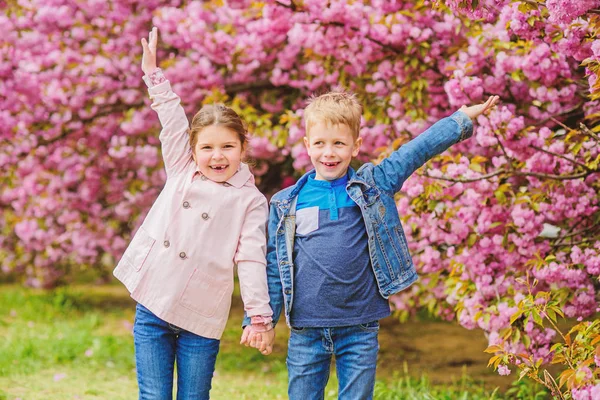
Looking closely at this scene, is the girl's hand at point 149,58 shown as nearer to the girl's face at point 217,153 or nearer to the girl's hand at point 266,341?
the girl's face at point 217,153

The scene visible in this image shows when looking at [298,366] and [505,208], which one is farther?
[505,208]

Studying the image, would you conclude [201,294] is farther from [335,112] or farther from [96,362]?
[96,362]

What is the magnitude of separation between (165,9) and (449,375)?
3252 mm

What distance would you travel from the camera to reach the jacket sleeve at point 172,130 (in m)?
3.00

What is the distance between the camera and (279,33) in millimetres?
5051

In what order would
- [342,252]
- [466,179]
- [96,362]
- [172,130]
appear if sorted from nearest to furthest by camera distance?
[342,252] < [172,130] < [466,179] < [96,362]

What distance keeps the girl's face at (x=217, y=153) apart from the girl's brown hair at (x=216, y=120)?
2cm

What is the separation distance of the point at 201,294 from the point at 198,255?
0.15 m

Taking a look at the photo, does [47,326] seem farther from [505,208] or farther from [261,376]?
[505,208]

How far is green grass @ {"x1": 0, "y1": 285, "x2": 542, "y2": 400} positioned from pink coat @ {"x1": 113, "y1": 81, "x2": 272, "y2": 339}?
69.8 inches

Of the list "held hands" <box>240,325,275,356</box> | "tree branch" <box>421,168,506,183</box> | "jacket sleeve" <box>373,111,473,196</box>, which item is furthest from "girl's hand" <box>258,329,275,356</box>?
"tree branch" <box>421,168,506,183</box>

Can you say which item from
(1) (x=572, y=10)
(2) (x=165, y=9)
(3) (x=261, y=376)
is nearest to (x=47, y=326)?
(3) (x=261, y=376)

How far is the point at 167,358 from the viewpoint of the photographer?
9.54ft

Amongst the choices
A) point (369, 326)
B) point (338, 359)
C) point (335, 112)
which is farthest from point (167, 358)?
point (335, 112)
